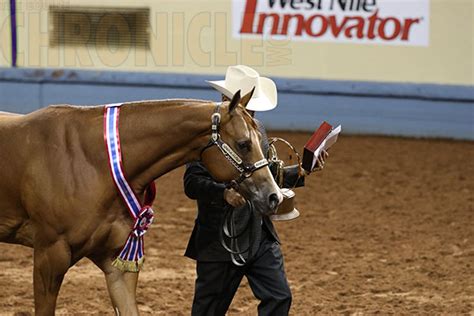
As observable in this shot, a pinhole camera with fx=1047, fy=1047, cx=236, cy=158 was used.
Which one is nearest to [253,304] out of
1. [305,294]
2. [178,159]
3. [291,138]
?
[305,294]

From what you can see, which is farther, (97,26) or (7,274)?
(97,26)

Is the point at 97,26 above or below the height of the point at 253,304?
above

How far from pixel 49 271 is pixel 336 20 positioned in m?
8.53

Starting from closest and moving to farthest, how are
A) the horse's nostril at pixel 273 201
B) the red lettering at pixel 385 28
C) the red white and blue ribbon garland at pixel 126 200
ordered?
the horse's nostril at pixel 273 201 < the red white and blue ribbon garland at pixel 126 200 < the red lettering at pixel 385 28

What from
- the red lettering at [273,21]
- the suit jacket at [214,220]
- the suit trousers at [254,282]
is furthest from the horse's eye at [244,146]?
the red lettering at [273,21]

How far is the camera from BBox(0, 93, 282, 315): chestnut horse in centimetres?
523

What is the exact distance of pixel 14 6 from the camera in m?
13.4

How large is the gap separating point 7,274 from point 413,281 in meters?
2.98

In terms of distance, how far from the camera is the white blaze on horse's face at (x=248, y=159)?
500 centimetres

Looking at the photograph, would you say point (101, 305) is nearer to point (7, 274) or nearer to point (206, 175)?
point (7, 274)

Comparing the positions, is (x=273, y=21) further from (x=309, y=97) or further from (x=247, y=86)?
Answer: (x=247, y=86)

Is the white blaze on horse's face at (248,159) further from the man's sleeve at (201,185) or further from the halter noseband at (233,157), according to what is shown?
the man's sleeve at (201,185)

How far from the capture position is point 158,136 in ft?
17.3

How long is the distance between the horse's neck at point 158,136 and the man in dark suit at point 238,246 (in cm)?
23
